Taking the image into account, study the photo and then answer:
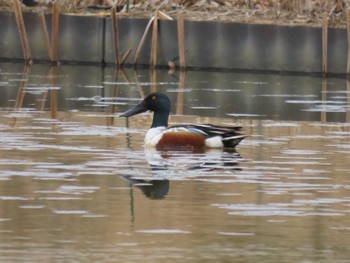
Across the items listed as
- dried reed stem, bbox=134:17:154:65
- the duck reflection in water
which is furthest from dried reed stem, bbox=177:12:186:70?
the duck reflection in water

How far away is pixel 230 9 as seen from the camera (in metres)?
36.5

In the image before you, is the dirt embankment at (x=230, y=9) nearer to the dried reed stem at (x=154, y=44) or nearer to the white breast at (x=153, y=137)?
the dried reed stem at (x=154, y=44)

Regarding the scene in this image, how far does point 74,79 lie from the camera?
31547 mm

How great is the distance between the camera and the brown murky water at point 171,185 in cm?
1155

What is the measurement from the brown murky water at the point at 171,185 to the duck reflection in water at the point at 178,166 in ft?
0.06

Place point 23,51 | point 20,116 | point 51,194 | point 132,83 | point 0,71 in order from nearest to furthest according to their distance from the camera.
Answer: point 51,194, point 20,116, point 132,83, point 0,71, point 23,51

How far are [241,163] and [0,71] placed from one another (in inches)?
661

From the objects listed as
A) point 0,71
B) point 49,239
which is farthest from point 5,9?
point 49,239

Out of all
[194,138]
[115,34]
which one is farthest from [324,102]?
[115,34]

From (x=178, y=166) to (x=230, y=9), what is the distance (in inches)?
789

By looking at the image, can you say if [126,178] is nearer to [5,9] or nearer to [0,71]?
[0,71]

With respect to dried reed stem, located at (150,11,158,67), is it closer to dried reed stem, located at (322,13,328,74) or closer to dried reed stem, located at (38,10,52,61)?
dried reed stem, located at (38,10,52,61)

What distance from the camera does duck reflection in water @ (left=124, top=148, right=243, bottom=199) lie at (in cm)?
1495

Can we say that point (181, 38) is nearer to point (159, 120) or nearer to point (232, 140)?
point (159, 120)
